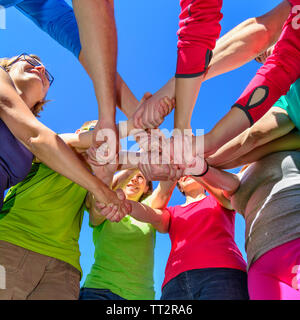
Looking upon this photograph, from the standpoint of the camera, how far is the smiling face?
1.84 m

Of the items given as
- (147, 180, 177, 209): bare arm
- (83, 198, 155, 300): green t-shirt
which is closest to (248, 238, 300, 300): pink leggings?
(83, 198, 155, 300): green t-shirt

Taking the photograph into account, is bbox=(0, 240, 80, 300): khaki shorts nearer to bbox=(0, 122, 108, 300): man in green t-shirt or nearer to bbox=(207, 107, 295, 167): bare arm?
bbox=(0, 122, 108, 300): man in green t-shirt

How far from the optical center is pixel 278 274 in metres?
1.24

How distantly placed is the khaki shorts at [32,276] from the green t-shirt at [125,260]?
1.07 ft

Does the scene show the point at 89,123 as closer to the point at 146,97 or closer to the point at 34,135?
the point at 146,97

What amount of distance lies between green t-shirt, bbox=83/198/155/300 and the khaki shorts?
1.07 ft

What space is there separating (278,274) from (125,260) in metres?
1.15

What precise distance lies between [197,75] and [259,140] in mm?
425

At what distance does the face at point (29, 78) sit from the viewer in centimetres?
184

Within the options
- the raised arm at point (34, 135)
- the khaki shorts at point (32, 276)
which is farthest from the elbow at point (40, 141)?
the khaki shorts at point (32, 276)

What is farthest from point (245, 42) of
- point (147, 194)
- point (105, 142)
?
point (147, 194)

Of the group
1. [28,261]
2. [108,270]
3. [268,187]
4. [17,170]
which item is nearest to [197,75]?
[268,187]

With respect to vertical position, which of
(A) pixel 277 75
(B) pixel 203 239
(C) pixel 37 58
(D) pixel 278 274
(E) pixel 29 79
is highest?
(C) pixel 37 58

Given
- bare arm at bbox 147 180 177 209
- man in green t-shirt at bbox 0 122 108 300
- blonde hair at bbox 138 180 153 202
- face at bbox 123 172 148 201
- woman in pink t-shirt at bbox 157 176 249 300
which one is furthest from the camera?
blonde hair at bbox 138 180 153 202
